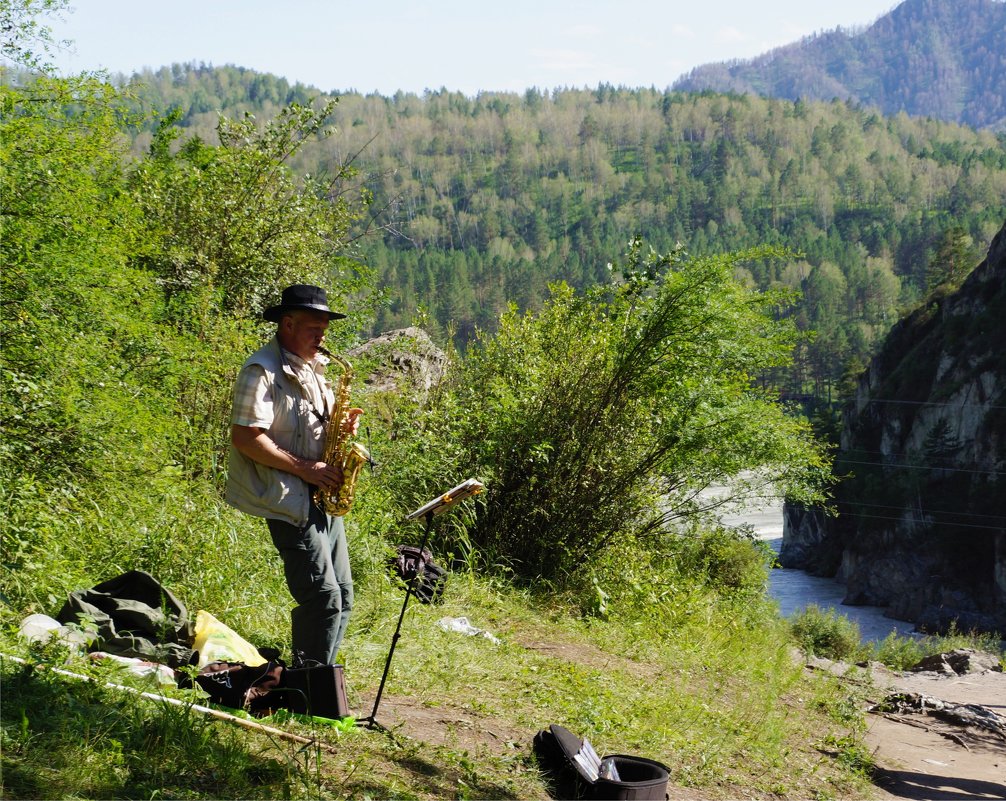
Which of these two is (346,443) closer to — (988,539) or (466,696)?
(466,696)

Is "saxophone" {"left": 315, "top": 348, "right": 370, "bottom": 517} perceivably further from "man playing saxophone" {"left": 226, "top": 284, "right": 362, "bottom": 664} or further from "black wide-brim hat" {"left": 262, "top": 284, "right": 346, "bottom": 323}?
"black wide-brim hat" {"left": 262, "top": 284, "right": 346, "bottom": 323}

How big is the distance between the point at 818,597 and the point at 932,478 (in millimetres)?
9787

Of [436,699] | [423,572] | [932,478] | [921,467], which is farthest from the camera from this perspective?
[921,467]

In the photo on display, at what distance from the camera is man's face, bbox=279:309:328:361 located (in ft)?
14.5

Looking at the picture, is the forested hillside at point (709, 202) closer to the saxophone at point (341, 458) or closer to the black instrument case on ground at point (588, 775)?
the saxophone at point (341, 458)

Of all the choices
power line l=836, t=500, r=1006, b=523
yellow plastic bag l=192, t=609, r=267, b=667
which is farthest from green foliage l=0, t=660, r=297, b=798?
power line l=836, t=500, r=1006, b=523

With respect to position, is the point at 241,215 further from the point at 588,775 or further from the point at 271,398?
the point at 588,775

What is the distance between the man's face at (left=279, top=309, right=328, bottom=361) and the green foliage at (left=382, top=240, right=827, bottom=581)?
4962 millimetres

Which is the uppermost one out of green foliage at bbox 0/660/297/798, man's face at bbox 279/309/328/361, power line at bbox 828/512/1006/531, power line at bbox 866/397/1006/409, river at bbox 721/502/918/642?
man's face at bbox 279/309/328/361

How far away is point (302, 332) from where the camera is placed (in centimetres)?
445

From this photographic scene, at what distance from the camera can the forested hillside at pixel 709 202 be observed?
119438mm

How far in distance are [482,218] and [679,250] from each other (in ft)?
512

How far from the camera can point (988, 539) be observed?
5103 cm

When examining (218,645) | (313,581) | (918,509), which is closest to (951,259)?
(918,509)
